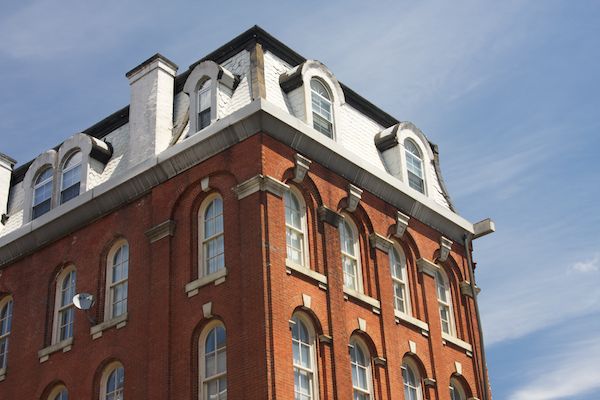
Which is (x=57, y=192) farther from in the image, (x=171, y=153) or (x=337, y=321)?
(x=337, y=321)

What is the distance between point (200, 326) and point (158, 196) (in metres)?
4.99

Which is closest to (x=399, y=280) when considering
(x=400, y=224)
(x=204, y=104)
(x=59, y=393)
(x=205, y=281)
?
(x=400, y=224)

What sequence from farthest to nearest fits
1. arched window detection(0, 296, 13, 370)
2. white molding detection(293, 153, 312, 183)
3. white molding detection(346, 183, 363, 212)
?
arched window detection(0, 296, 13, 370), white molding detection(346, 183, 363, 212), white molding detection(293, 153, 312, 183)

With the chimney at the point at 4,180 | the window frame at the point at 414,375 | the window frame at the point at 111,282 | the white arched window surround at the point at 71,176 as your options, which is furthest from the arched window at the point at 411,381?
the chimney at the point at 4,180

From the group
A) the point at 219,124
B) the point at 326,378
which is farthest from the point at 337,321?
the point at 219,124

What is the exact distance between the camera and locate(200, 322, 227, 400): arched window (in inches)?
1120

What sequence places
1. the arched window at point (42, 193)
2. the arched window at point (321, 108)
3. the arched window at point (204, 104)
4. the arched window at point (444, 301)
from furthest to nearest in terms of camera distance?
1. the arched window at point (42, 193)
2. the arched window at point (444, 301)
3. the arched window at point (321, 108)
4. the arched window at point (204, 104)

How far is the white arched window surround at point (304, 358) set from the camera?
93.8ft

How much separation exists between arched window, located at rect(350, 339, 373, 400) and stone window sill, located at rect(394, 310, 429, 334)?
212 centimetres

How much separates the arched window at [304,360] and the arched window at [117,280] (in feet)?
19.1

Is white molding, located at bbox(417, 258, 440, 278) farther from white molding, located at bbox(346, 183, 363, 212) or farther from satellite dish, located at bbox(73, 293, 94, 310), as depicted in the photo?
satellite dish, located at bbox(73, 293, 94, 310)

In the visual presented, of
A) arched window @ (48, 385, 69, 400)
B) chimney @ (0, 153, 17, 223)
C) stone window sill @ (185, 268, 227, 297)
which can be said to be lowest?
arched window @ (48, 385, 69, 400)

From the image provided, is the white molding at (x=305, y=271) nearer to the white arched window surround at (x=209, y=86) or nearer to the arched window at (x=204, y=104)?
the white arched window surround at (x=209, y=86)

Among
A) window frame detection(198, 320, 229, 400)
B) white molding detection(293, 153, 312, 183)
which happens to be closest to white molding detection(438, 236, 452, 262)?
white molding detection(293, 153, 312, 183)
